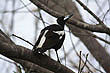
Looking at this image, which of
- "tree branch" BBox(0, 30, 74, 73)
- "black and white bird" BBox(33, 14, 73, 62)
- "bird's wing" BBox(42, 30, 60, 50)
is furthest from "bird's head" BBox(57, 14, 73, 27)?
"tree branch" BBox(0, 30, 74, 73)

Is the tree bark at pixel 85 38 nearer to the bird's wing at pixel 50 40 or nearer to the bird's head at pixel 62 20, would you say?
the bird's head at pixel 62 20

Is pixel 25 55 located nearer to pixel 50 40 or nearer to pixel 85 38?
pixel 50 40

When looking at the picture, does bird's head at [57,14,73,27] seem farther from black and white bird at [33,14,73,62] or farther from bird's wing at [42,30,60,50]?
bird's wing at [42,30,60,50]

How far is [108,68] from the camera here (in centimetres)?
436

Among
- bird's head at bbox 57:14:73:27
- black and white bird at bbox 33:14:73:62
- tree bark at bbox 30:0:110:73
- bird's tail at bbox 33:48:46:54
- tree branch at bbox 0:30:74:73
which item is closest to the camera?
tree branch at bbox 0:30:74:73

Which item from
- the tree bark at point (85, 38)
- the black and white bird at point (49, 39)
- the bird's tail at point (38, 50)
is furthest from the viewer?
the tree bark at point (85, 38)

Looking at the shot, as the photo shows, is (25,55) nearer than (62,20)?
Yes

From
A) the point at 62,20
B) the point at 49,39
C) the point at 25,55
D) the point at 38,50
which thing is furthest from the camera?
the point at 62,20

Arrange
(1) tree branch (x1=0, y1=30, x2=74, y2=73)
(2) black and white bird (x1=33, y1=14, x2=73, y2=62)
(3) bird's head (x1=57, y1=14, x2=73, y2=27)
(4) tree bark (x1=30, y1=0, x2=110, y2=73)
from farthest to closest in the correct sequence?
(4) tree bark (x1=30, y1=0, x2=110, y2=73), (3) bird's head (x1=57, y1=14, x2=73, y2=27), (2) black and white bird (x1=33, y1=14, x2=73, y2=62), (1) tree branch (x1=0, y1=30, x2=74, y2=73)

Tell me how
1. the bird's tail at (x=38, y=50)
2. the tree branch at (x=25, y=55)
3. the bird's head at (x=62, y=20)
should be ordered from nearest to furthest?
the tree branch at (x=25, y=55)
the bird's tail at (x=38, y=50)
the bird's head at (x=62, y=20)

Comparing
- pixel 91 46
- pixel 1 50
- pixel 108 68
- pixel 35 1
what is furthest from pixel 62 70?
pixel 91 46

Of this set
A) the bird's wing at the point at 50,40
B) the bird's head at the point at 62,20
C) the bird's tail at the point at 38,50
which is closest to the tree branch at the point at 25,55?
the bird's tail at the point at 38,50

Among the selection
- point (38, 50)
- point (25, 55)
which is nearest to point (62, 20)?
point (38, 50)

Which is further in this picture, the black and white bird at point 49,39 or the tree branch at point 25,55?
the black and white bird at point 49,39
